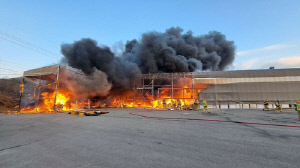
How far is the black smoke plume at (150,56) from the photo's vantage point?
2278cm

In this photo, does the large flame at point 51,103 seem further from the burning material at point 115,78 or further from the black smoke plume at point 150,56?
the black smoke plume at point 150,56

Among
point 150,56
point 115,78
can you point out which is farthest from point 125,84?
point 150,56

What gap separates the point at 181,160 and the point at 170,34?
4836 cm

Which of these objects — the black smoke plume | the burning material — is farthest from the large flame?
the black smoke plume

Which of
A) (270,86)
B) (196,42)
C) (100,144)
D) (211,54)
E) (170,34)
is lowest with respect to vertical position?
(100,144)

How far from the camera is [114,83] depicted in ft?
86.1

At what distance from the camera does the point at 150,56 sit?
1345 inches

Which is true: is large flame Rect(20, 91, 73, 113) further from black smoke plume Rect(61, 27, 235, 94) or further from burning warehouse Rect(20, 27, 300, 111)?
black smoke plume Rect(61, 27, 235, 94)

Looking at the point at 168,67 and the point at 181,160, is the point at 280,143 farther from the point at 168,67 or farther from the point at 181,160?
the point at 168,67

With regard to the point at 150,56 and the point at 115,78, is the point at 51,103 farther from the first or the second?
the point at 150,56

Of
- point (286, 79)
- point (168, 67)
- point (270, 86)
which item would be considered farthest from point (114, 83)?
point (286, 79)

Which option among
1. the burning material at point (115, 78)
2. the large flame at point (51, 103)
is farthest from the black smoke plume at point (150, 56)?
the large flame at point (51, 103)

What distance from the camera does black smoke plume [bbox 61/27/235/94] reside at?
2278 cm

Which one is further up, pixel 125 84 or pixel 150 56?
pixel 150 56
